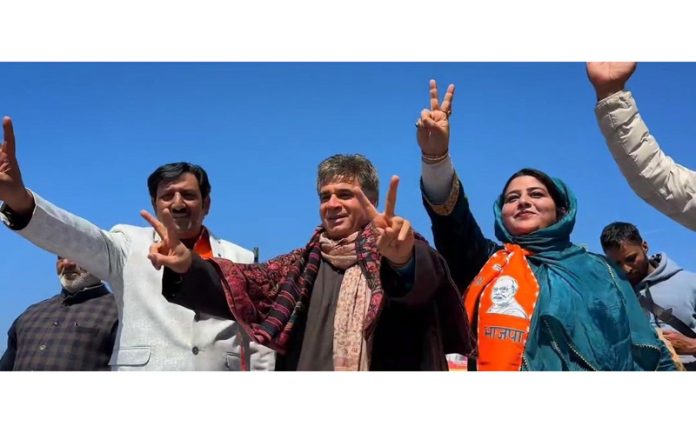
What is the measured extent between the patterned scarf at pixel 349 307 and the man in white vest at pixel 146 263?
617 millimetres

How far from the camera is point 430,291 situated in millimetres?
3068

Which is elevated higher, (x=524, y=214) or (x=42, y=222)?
(x=524, y=214)

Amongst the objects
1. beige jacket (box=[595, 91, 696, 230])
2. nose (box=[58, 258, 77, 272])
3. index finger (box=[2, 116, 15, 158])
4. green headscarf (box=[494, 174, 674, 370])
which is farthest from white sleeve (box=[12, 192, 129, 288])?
beige jacket (box=[595, 91, 696, 230])

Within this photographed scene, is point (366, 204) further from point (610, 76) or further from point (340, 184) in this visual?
point (610, 76)

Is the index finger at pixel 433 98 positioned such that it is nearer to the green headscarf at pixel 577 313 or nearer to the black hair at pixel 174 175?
the green headscarf at pixel 577 313

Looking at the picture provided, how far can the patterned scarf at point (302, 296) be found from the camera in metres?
3.24

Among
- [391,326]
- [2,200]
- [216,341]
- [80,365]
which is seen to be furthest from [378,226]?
[80,365]

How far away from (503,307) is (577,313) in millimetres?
A: 335

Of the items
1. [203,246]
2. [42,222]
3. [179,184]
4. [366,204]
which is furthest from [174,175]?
[366,204]

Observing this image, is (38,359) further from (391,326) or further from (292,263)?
(391,326)

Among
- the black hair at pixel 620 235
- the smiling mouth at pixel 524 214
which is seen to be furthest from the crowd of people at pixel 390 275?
the black hair at pixel 620 235

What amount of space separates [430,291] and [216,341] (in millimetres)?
1326

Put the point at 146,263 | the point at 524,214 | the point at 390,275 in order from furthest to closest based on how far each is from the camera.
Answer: the point at 146,263 < the point at 524,214 < the point at 390,275

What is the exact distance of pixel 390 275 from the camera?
10.2 feet
